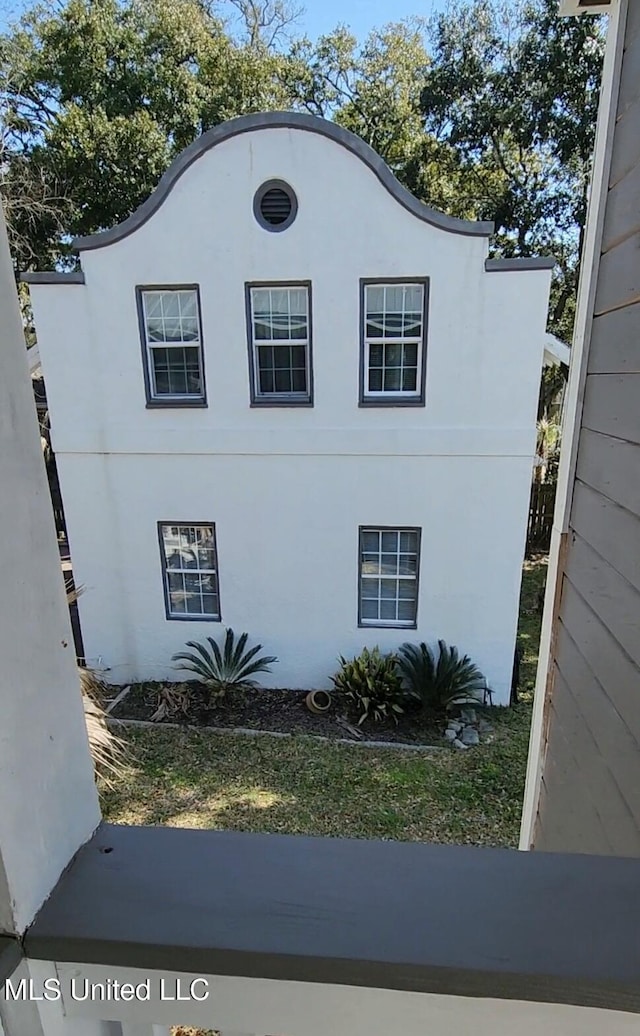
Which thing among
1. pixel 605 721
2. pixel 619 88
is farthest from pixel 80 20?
pixel 605 721

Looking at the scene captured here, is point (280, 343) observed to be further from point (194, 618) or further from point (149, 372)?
point (194, 618)

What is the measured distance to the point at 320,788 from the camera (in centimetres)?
350

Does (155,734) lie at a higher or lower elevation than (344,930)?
lower

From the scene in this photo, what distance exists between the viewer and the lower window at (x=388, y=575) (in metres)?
4.36

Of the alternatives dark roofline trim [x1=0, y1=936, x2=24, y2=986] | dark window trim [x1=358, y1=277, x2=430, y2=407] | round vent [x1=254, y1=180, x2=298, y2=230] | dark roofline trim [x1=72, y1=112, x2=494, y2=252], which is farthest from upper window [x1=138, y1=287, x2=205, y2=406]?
dark roofline trim [x1=0, y1=936, x2=24, y2=986]

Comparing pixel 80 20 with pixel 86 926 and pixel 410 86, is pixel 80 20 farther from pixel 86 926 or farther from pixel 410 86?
pixel 86 926

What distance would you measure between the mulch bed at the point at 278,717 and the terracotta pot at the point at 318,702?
4 centimetres

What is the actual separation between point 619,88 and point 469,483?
124 inches

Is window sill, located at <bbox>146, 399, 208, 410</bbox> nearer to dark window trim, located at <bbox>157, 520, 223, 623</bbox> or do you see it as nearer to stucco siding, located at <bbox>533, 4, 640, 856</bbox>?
dark window trim, located at <bbox>157, 520, 223, 623</bbox>

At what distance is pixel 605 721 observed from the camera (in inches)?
40.0

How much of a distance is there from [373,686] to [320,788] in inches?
38.6

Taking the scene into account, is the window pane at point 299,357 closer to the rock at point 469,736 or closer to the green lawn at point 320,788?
the green lawn at point 320,788

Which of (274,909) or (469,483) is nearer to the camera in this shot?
(274,909)

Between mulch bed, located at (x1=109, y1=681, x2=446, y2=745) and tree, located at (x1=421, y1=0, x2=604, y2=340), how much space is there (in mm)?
3491
